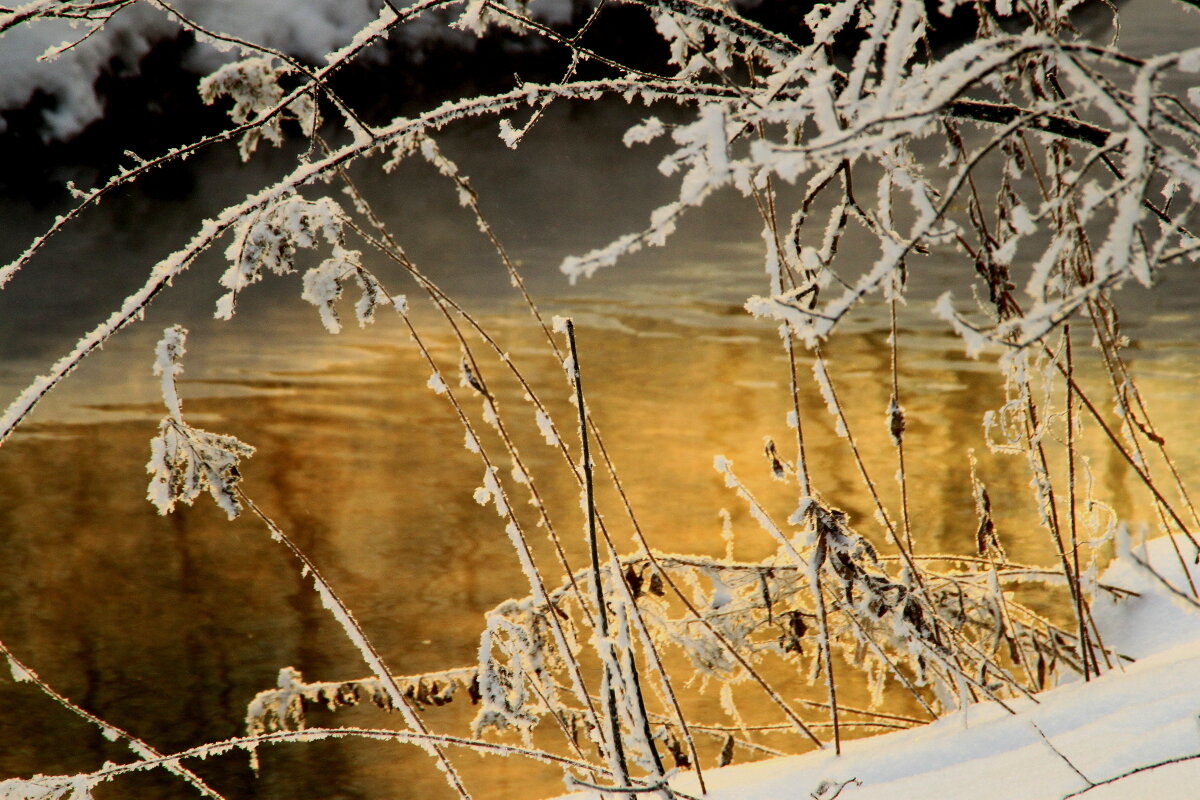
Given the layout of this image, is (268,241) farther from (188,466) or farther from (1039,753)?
(1039,753)

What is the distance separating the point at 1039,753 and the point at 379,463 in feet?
12.9

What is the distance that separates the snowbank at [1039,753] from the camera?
3.66 ft

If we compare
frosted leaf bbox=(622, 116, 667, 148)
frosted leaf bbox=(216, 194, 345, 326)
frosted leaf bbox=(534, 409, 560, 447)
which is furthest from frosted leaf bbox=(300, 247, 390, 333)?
frosted leaf bbox=(622, 116, 667, 148)

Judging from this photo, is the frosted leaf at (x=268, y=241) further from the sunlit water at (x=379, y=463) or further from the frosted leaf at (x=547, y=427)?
the sunlit water at (x=379, y=463)

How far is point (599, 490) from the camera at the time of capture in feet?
14.8

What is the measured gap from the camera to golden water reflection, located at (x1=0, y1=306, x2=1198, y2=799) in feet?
11.1

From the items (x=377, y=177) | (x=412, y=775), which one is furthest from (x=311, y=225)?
(x=377, y=177)

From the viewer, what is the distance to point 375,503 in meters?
4.56

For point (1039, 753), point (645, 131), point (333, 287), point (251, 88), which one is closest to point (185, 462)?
point (333, 287)

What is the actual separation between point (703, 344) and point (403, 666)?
3110mm

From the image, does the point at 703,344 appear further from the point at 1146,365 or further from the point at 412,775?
the point at 412,775

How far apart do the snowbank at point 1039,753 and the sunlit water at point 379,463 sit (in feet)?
5.43

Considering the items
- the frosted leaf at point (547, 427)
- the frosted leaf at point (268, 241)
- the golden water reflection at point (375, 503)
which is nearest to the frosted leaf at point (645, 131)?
the frosted leaf at point (268, 241)

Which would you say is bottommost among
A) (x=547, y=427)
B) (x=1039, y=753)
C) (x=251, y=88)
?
(x=1039, y=753)
